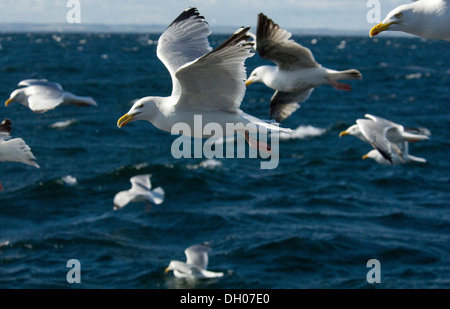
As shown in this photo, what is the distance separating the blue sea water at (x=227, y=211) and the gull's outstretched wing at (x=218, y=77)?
8065mm

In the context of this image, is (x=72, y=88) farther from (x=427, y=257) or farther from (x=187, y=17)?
(x=187, y=17)

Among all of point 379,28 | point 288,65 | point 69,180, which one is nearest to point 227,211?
point 69,180

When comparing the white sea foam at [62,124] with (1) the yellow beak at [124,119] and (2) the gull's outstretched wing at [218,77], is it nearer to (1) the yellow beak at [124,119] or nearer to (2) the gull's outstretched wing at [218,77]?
(1) the yellow beak at [124,119]

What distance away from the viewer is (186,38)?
25.2ft

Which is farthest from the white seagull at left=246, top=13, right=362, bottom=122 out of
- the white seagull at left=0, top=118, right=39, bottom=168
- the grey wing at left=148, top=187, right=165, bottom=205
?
the grey wing at left=148, top=187, right=165, bottom=205

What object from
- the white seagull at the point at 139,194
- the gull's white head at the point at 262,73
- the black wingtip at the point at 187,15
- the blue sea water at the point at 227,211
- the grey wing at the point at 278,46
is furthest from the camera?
the blue sea water at the point at 227,211

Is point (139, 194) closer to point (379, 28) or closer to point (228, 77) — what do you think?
point (228, 77)

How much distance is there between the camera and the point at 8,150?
26.5 ft

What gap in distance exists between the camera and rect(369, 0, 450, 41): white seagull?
17.5ft

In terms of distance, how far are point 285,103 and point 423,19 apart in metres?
4.48

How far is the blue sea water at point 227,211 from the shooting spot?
1458 centimetres

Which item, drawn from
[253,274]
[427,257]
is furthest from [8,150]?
[427,257]

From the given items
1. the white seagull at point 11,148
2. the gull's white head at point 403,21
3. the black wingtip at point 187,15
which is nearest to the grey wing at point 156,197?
the white seagull at point 11,148
